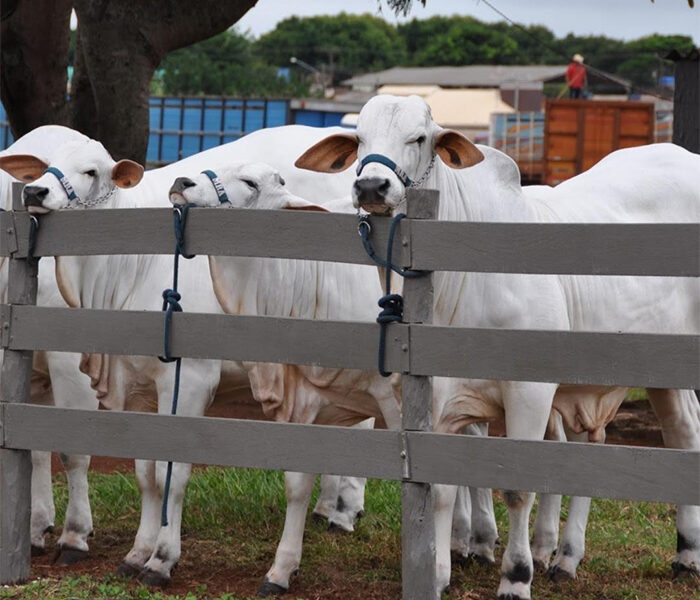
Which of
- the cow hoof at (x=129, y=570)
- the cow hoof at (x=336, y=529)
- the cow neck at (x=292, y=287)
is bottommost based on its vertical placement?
the cow hoof at (x=336, y=529)

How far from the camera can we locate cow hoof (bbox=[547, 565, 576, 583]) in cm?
594

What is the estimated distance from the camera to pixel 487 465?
15.1ft

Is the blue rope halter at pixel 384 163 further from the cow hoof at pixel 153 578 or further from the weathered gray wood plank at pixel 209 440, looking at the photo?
the cow hoof at pixel 153 578

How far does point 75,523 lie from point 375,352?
2.18m

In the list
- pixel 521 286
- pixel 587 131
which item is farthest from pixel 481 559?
pixel 587 131

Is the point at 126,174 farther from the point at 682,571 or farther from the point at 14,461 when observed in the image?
the point at 682,571

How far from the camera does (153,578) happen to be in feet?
18.4

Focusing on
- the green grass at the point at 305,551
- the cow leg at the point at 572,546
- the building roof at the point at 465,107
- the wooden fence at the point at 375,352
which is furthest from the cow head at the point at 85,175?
the building roof at the point at 465,107

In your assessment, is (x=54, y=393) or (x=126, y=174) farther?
(x=54, y=393)

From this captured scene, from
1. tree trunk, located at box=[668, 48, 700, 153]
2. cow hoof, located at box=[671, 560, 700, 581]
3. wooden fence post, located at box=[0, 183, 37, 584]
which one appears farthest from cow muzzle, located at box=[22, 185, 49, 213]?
tree trunk, located at box=[668, 48, 700, 153]

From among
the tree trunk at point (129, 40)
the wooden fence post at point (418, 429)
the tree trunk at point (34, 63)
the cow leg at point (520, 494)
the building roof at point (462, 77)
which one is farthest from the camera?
the building roof at point (462, 77)

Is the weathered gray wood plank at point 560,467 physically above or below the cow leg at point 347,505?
above

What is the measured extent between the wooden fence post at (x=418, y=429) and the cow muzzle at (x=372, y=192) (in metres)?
0.09

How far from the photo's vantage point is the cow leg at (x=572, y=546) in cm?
598
